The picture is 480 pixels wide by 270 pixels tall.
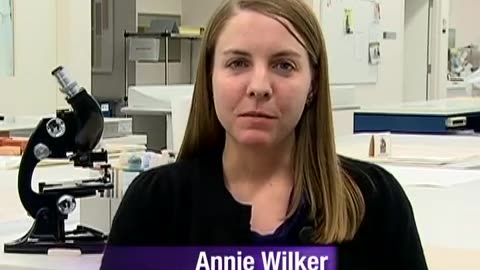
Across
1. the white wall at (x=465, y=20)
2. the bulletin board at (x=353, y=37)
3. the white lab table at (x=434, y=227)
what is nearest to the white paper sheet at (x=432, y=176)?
the white lab table at (x=434, y=227)

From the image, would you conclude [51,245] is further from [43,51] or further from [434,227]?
[43,51]

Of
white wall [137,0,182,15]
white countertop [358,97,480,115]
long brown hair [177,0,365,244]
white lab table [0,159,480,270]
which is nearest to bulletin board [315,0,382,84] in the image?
white wall [137,0,182,15]

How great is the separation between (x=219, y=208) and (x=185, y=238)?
6 centimetres

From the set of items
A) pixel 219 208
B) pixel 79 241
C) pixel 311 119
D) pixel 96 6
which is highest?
pixel 96 6

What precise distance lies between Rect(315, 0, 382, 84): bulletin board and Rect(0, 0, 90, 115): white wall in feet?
7.90

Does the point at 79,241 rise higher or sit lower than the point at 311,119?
lower

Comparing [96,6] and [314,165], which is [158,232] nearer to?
[314,165]

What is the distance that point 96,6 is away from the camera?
6.00 m

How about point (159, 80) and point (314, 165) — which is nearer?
point (314, 165)

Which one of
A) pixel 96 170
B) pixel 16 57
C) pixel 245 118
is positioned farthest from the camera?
pixel 16 57

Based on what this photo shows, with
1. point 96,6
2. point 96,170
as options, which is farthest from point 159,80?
point 96,170

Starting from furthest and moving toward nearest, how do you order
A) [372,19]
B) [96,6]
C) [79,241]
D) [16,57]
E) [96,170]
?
[372,19], [96,6], [16,57], [96,170], [79,241]

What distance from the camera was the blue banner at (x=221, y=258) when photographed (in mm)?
1098

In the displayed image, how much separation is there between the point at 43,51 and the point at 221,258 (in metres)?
3.94
